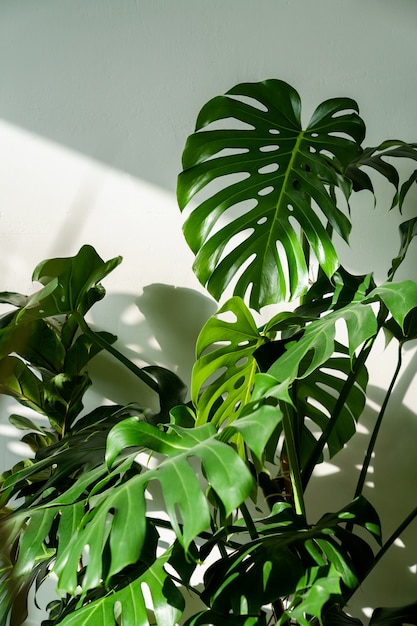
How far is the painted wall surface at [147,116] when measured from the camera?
151cm

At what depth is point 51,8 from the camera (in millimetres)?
1629

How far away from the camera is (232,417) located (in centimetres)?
108

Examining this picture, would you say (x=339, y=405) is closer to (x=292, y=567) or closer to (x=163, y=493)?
(x=292, y=567)

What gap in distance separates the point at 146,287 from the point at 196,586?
64cm

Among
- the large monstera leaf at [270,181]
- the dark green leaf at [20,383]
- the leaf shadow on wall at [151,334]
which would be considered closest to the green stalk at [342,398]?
the large monstera leaf at [270,181]

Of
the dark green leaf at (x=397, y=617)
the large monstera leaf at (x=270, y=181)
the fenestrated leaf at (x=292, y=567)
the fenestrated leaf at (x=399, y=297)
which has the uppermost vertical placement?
the large monstera leaf at (x=270, y=181)

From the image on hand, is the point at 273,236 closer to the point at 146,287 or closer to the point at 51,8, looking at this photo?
the point at 146,287

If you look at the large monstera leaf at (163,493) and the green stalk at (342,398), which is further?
the green stalk at (342,398)

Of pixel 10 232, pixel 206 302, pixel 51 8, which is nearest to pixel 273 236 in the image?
pixel 206 302

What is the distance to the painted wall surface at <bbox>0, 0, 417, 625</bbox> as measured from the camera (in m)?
1.51

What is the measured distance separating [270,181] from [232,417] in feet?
1.35

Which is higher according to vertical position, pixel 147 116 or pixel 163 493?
pixel 147 116

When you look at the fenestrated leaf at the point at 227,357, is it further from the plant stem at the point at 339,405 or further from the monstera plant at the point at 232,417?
the plant stem at the point at 339,405

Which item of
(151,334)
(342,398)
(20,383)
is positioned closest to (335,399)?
(342,398)
